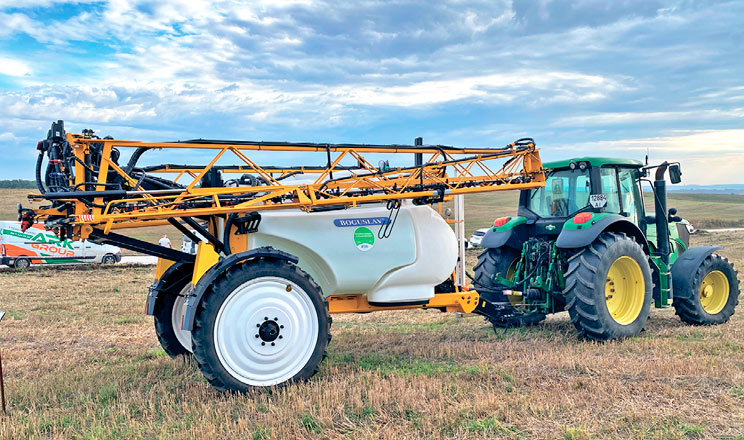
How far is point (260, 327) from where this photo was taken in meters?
6.41

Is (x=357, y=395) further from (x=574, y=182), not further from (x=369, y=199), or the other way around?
(x=574, y=182)

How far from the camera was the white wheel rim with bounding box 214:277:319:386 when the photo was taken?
629 centimetres

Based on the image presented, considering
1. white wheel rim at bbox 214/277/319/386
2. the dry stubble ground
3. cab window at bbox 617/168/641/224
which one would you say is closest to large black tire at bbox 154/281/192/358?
the dry stubble ground

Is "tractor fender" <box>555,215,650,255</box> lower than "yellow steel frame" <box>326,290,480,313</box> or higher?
higher

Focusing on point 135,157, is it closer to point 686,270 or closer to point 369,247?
point 369,247

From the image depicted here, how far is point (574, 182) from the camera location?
30.9ft

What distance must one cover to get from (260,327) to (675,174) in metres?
6.40

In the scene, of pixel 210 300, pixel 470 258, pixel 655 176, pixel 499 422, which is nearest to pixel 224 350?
pixel 210 300

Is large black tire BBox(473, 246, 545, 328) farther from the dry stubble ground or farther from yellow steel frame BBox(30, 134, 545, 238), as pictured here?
yellow steel frame BBox(30, 134, 545, 238)

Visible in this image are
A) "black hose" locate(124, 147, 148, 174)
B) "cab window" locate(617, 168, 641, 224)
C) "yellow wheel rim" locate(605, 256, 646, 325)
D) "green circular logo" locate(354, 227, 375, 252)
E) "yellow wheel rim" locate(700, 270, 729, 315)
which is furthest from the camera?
"yellow wheel rim" locate(700, 270, 729, 315)

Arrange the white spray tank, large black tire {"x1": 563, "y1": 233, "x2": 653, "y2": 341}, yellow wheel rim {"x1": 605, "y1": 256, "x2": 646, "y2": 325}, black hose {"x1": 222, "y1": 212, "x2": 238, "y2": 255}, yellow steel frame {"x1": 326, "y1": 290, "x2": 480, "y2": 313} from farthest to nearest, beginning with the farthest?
yellow wheel rim {"x1": 605, "y1": 256, "x2": 646, "y2": 325}
large black tire {"x1": 563, "y1": 233, "x2": 653, "y2": 341}
yellow steel frame {"x1": 326, "y1": 290, "x2": 480, "y2": 313}
the white spray tank
black hose {"x1": 222, "y1": 212, "x2": 238, "y2": 255}

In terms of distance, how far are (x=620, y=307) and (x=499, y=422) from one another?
15.3 ft

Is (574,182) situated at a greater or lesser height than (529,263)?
greater

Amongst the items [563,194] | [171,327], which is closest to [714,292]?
[563,194]
